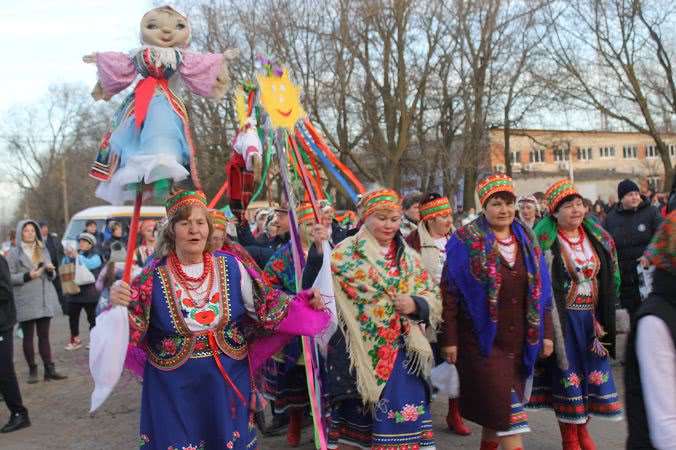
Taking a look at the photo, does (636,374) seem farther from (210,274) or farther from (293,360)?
(293,360)

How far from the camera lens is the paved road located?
537 centimetres

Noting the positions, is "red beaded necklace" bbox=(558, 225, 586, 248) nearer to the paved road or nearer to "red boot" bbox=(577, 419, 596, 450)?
"red boot" bbox=(577, 419, 596, 450)

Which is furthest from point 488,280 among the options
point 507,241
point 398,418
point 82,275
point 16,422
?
point 82,275

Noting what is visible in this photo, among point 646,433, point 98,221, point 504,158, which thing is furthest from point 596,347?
point 504,158

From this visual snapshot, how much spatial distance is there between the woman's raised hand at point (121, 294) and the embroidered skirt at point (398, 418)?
64.5 inches

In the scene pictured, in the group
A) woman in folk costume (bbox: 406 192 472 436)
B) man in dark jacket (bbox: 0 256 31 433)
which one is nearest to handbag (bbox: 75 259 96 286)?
man in dark jacket (bbox: 0 256 31 433)

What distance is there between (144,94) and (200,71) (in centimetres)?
41

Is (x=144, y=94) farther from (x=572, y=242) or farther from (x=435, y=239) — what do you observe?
(x=572, y=242)

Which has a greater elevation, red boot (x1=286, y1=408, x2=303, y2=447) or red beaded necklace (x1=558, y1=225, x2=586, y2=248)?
red beaded necklace (x1=558, y1=225, x2=586, y2=248)

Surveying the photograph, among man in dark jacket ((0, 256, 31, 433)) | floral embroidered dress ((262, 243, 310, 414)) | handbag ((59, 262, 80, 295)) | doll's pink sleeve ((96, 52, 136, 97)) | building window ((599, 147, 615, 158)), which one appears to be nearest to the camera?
doll's pink sleeve ((96, 52, 136, 97))

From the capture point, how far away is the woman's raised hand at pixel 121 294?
10.8ft

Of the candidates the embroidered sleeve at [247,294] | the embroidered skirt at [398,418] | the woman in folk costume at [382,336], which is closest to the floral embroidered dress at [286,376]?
the woman in folk costume at [382,336]

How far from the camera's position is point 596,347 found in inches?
189

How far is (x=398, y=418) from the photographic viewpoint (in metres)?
4.05
